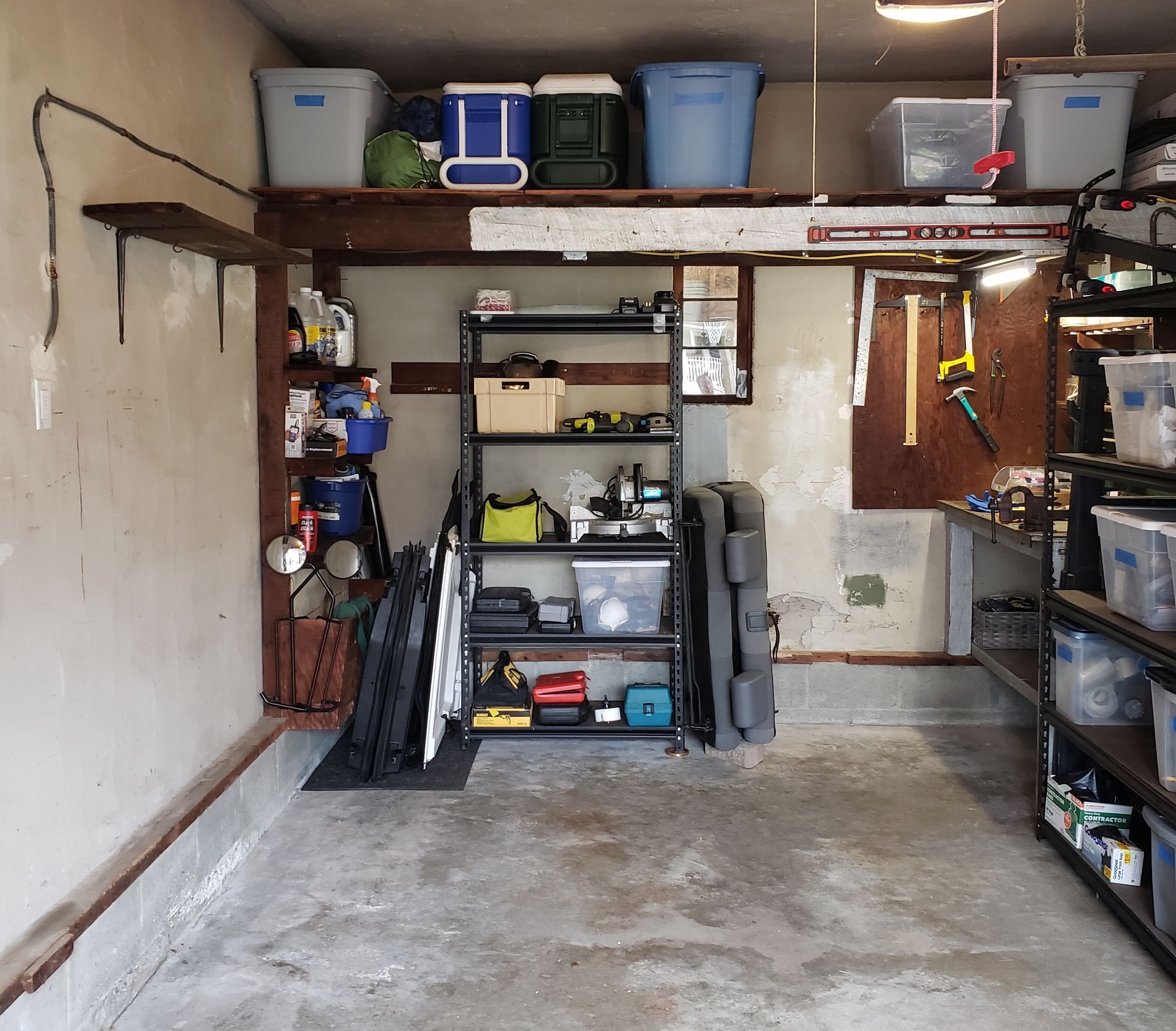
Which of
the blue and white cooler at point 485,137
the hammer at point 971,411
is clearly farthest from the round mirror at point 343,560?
the hammer at point 971,411

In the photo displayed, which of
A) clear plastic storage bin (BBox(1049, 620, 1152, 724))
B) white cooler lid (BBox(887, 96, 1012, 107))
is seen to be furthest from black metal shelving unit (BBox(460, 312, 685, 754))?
clear plastic storage bin (BBox(1049, 620, 1152, 724))

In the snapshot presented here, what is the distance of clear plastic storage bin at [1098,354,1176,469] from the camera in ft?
9.13

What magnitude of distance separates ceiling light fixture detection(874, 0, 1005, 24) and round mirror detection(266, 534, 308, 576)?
265 centimetres

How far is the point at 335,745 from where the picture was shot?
467 centimetres

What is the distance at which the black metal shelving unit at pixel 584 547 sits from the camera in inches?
174

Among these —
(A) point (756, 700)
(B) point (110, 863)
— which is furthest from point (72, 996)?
(A) point (756, 700)

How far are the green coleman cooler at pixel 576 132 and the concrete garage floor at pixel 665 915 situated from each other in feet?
8.29

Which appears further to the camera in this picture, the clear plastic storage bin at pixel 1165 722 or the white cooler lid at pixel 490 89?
the white cooler lid at pixel 490 89

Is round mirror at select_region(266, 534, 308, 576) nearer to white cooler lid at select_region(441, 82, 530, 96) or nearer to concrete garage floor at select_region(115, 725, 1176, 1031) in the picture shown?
concrete garage floor at select_region(115, 725, 1176, 1031)

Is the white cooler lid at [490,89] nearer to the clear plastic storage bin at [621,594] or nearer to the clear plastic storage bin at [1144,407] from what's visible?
the clear plastic storage bin at [621,594]

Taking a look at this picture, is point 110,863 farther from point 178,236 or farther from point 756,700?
point 756,700

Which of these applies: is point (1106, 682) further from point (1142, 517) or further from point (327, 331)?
point (327, 331)

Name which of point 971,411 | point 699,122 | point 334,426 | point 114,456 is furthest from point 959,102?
point 114,456

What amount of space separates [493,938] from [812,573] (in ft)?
8.81
